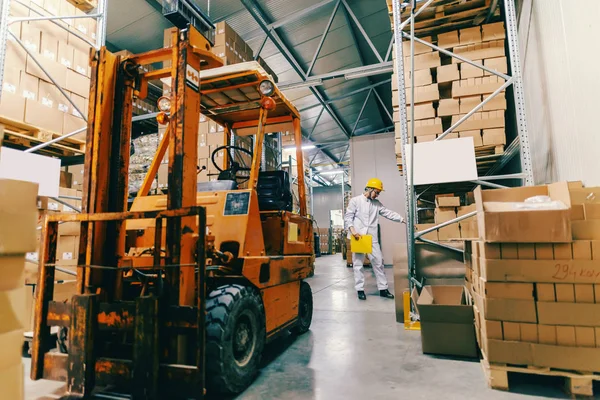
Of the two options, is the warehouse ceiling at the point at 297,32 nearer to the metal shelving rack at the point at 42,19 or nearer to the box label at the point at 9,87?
→ the metal shelving rack at the point at 42,19

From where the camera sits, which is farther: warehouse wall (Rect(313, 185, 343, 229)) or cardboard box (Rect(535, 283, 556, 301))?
warehouse wall (Rect(313, 185, 343, 229))

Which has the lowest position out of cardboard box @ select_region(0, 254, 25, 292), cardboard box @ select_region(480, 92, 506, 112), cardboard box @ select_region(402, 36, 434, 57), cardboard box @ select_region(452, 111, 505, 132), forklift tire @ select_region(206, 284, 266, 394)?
forklift tire @ select_region(206, 284, 266, 394)

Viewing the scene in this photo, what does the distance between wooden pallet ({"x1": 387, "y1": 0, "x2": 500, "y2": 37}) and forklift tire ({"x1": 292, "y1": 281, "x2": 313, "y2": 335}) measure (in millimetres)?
4054

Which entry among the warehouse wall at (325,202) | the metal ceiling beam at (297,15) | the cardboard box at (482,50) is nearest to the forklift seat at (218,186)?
the cardboard box at (482,50)

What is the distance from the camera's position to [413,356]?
123 inches

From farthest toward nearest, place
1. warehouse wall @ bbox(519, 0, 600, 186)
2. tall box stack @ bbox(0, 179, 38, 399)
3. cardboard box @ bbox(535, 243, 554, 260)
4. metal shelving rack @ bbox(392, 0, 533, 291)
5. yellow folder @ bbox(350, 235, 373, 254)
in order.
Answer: yellow folder @ bbox(350, 235, 373, 254) < metal shelving rack @ bbox(392, 0, 533, 291) < warehouse wall @ bbox(519, 0, 600, 186) < cardboard box @ bbox(535, 243, 554, 260) < tall box stack @ bbox(0, 179, 38, 399)

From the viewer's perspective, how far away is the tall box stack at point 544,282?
91.2 inches

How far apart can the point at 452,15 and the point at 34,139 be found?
5762 mm

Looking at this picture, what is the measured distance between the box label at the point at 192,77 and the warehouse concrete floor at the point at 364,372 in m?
2.12

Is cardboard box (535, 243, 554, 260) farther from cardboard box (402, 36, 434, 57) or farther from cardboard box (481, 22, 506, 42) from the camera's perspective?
cardboard box (402, 36, 434, 57)

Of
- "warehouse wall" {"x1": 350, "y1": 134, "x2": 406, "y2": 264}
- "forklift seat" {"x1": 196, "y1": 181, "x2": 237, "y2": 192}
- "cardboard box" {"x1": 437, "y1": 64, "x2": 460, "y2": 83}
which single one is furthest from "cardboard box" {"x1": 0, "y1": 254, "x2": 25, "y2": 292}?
"warehouse wall" {"x1": 350, "y1": 134, "x2": 406, "y2": 264}

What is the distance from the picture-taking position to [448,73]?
4.83m

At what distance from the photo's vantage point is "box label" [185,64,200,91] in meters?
2.27

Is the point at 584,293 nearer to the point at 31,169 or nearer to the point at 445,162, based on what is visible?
the point at 445,162
